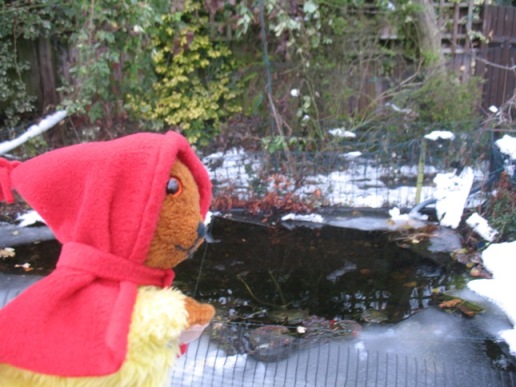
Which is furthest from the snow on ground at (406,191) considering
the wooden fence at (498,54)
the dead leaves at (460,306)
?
the wooden fence at (498,54)

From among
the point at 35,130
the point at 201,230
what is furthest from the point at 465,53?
the point at 201,230

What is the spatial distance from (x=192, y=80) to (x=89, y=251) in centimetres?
605

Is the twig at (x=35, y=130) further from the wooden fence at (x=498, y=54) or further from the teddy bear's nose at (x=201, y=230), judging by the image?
the wooden fence at (x=498, y=54)

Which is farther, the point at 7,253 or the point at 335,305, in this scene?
the point at 7,253

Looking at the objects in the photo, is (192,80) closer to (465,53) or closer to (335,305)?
(465,53)

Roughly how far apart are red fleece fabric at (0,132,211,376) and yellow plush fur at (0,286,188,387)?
3 cm

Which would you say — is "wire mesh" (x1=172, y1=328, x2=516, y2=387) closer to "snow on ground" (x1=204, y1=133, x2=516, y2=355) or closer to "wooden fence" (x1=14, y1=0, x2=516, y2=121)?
"snow on ground" (x1=204, y1=133, x2=516, y2=355)

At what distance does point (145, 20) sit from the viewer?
5004 mm

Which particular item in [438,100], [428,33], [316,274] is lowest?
[316,274]

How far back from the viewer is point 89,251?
52.4 inches

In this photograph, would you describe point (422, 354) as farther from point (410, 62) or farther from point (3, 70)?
point (3, 70)

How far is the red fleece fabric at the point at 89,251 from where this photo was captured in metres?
1.23

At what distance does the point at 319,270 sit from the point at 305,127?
268 centimetres

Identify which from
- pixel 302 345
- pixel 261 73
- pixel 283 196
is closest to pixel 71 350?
pixel 302 345
